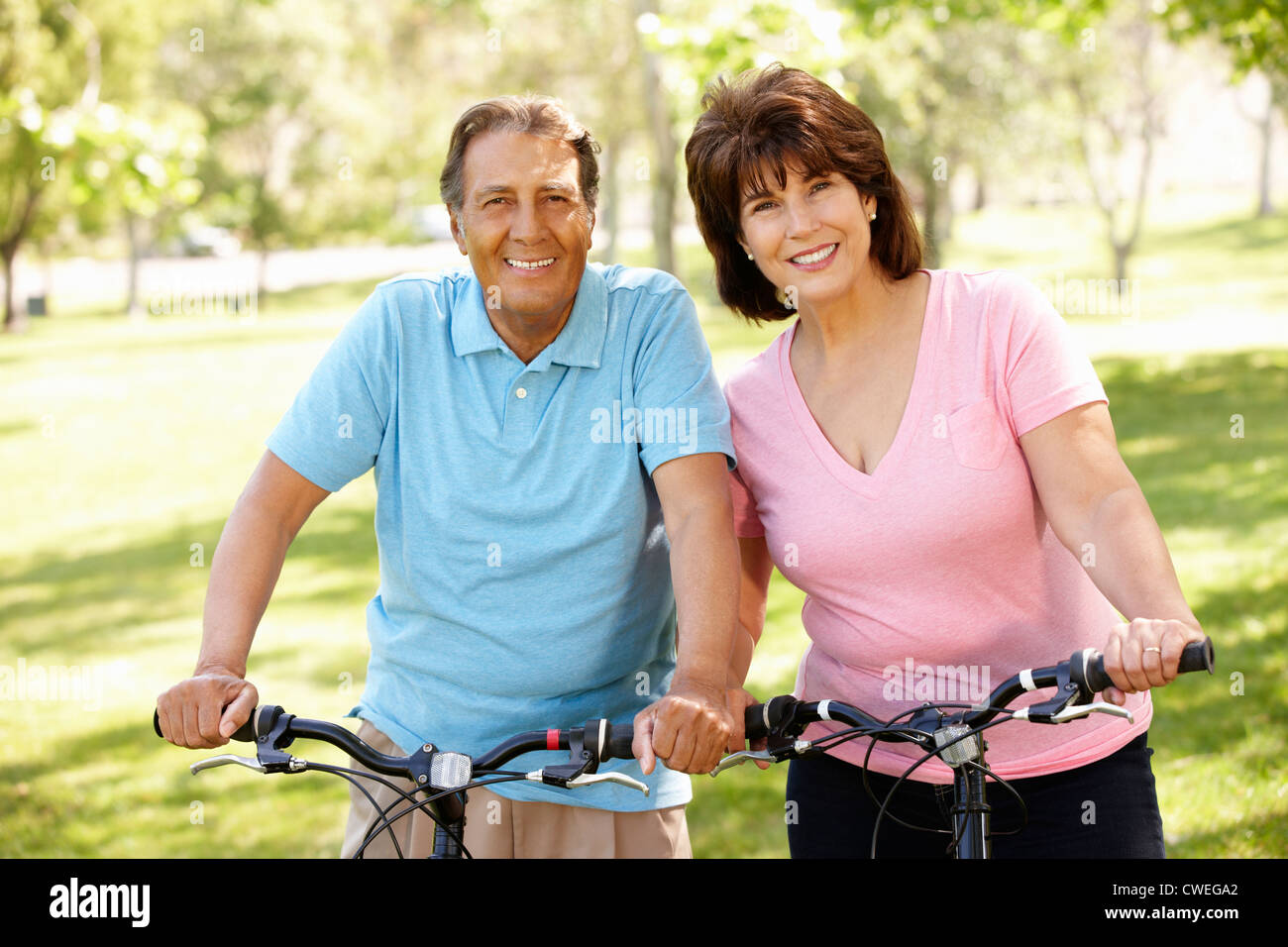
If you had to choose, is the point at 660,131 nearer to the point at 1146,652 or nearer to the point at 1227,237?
the point at 1146,652

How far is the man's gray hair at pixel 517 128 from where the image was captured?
2.76 metres

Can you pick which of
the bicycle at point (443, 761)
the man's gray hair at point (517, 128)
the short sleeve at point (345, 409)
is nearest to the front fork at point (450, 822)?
the bicycle at point (443, 761)

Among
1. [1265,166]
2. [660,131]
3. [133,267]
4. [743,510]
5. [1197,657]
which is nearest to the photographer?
[1197,657]

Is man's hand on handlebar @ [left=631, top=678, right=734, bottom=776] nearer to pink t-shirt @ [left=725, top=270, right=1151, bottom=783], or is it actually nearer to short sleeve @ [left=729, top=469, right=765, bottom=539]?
pink t-shirt @ [left=725, top=270, right=1151, bottom=783]

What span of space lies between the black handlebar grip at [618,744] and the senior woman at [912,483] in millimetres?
406

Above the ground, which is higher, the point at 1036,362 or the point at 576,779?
the point at 1036,362

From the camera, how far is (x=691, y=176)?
2947mm

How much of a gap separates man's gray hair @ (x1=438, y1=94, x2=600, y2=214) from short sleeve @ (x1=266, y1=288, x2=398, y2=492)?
0.33 meters

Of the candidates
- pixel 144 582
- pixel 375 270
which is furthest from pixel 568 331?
pixel 375 270

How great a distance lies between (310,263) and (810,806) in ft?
153

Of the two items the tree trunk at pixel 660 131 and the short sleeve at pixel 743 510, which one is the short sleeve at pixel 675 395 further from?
the tree trunk at pixel 660 131

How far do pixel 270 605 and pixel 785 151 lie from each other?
8.27 metres

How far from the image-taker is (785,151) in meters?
2.73
